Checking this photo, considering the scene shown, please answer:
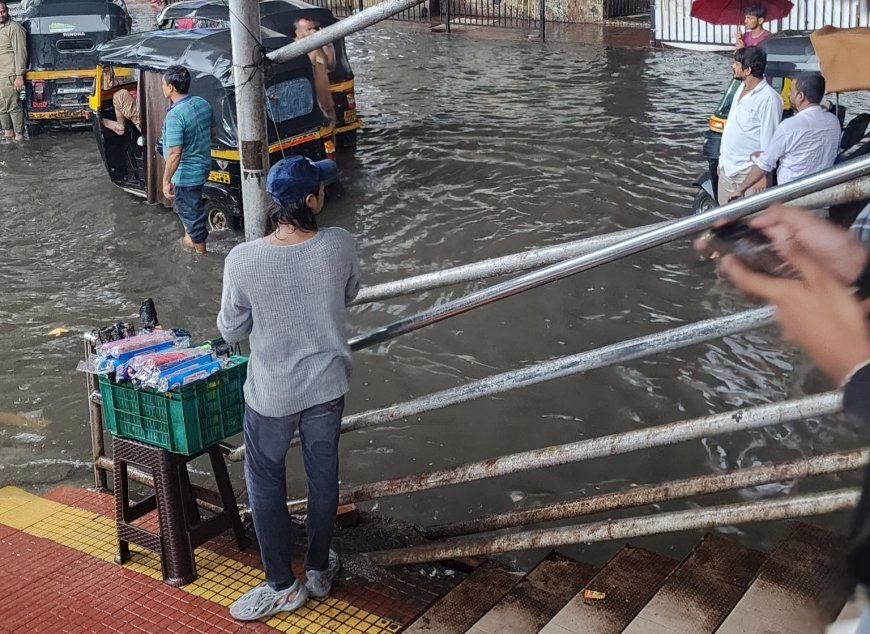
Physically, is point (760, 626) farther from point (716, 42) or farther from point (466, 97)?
point (716, 42)

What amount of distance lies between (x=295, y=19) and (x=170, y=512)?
927 centimetres

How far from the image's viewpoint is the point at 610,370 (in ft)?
24.2

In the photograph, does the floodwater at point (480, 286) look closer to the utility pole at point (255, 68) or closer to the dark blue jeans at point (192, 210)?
the dark blue jeans at point (192, 210)

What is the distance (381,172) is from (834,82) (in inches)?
265

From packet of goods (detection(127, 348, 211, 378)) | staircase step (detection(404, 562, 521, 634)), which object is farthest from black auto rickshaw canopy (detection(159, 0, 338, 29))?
staircase step (detection(404, 562, 521, 634))

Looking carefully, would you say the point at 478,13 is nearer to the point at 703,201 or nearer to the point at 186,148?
the point at 703,201

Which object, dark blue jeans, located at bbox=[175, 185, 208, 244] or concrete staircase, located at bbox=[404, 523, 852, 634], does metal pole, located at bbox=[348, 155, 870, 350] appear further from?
dark blue jeans, located at bbox=[175, 185, 208, 244]

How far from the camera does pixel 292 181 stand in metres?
4.05

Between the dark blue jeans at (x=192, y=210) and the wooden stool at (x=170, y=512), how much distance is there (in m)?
5.42

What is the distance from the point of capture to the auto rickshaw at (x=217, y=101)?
10312 mm

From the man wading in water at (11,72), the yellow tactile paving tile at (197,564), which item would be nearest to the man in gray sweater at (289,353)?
the yellow tactile paving tile at (197,564)

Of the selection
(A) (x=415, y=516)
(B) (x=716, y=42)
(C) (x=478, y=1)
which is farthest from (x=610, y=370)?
(C) (x=478, y=1)

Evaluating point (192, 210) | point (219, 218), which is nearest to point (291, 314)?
point (192, 210)

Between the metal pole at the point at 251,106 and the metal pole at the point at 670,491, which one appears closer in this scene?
the metal pole at the point at 670,491
